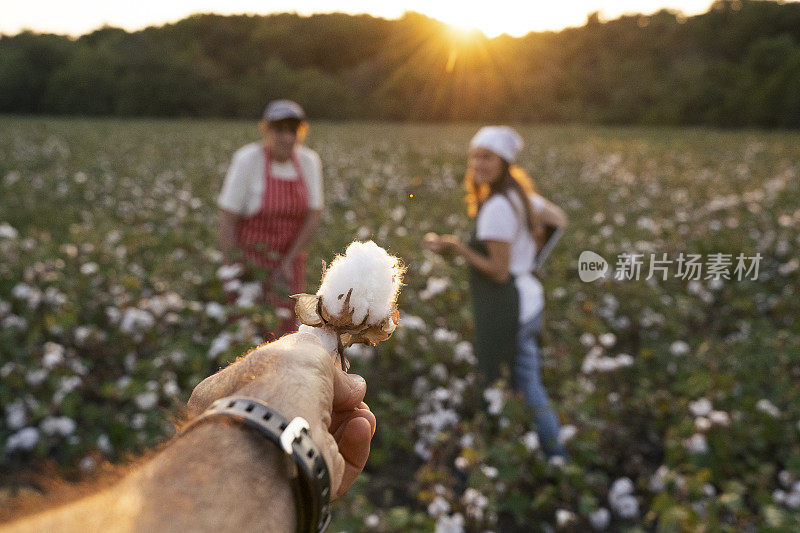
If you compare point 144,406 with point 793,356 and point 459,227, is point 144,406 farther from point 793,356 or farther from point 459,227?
point 459,227

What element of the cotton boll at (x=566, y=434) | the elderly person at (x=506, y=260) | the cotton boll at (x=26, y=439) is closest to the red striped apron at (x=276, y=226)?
the elderly person at (x=506, y=260)

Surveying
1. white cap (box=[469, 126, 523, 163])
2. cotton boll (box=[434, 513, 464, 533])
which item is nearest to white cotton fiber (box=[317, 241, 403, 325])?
cotton boll (box=[434, 513, 464, 533])

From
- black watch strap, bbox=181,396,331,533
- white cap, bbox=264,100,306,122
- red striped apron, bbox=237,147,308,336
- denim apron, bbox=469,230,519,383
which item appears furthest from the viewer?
red striped apron, bbox=237,147,308,336

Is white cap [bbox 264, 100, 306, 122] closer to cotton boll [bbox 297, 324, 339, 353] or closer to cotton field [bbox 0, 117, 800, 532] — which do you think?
cotton field [bbox 0, 117, 800, 532]

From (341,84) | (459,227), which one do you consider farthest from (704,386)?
(341,84)

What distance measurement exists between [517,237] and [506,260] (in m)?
0.21

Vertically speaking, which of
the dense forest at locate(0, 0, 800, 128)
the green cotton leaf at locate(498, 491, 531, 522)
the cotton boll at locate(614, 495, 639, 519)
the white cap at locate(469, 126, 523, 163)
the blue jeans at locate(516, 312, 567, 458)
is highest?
the dense forest at locate(0, 0, 800, 128)

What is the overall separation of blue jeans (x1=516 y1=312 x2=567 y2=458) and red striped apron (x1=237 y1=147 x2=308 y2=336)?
1.43 meters

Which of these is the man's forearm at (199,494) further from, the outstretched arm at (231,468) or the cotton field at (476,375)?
the cotton field at (476,375)

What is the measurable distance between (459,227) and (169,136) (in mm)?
18022

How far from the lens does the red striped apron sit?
3.32 metres

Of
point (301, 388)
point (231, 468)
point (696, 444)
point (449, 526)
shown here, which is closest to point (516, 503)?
point (449, 526)

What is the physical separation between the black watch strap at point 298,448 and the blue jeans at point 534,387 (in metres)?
2.51

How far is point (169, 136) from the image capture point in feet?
72.3
